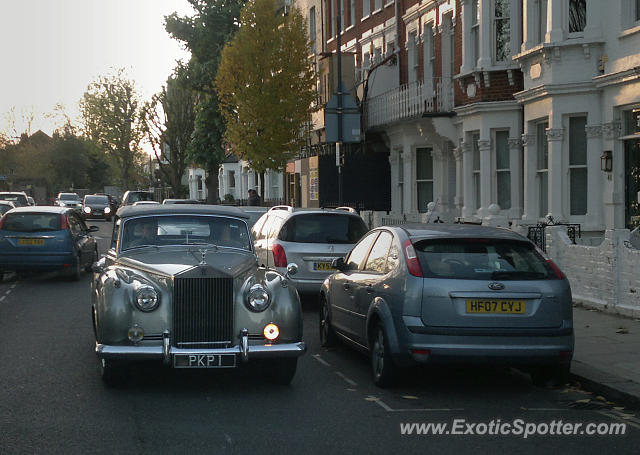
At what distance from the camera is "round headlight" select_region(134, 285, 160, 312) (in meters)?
8.12

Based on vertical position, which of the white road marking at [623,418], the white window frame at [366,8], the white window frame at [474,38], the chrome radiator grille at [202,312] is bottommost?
the white road marking at [623,418]

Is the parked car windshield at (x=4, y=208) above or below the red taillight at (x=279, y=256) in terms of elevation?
above

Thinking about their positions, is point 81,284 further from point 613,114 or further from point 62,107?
point 62,107

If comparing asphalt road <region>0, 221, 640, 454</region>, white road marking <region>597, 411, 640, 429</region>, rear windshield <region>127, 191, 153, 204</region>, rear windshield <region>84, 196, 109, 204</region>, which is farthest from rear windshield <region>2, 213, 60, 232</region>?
rear windshield <region>84, 196, 109, 204</region>

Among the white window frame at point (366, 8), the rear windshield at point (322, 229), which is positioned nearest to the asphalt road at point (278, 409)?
the rear windshield at point (322, 229)

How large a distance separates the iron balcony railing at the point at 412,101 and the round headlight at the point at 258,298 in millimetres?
17067

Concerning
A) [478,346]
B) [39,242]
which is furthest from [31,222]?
[478,346]

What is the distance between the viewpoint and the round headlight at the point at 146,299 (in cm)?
812

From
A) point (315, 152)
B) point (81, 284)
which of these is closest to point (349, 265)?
point (81, 284)

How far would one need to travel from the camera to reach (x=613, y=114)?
57.5 ft

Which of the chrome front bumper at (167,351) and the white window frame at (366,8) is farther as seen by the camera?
the white window frame at (366,8)

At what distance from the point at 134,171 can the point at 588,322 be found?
120 m

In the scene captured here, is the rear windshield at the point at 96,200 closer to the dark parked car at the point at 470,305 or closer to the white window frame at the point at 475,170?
the white window frame at the point at 475,170

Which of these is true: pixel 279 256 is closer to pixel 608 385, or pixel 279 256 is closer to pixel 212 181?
pixel 608 385
